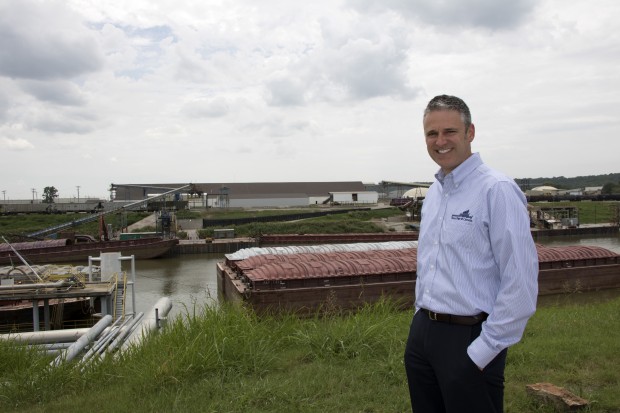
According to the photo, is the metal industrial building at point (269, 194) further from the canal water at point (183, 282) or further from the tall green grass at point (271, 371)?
the tall green grass at point (271, 371)

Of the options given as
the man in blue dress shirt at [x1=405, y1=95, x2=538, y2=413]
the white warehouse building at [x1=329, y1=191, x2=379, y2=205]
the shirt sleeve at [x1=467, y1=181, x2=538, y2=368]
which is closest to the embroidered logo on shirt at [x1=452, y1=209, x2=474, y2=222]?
the man in blue dress shirt at [x1=405, y1=95, x2=538, y2=413]

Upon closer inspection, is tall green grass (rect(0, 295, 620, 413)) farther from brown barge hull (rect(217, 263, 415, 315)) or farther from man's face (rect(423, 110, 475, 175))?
brown barge hull (rect(217, 263, 415, 315))

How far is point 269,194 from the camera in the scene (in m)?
89.3

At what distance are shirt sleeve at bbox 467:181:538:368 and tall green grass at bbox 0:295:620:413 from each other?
2239 millimetres

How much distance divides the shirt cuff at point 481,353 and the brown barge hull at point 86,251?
32818 millimetres

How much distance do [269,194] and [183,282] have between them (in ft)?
213

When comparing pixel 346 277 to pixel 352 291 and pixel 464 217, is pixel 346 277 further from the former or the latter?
pixel 464 217

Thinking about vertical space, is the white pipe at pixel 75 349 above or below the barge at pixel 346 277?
above

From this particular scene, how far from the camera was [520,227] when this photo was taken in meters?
2.25

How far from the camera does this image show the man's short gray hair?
2492mm

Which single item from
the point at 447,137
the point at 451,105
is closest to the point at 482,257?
the point at 447,137

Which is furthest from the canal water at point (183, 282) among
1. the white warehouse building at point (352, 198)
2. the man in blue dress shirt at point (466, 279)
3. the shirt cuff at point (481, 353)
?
the white warehouse building at point (352, 198)

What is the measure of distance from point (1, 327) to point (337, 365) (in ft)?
42.8

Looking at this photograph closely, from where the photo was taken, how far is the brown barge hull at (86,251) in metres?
32.1
